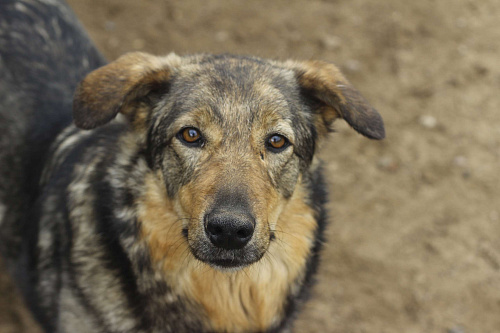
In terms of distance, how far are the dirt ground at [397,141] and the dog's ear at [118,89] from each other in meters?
1.63

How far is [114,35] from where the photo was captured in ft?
23.9

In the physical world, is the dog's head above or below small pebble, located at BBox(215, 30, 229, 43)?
below

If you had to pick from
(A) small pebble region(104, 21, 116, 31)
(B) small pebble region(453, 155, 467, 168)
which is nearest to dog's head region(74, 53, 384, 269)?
(B) small pebble region(453, 155, 467, 168)

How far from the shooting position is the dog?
2.97 meters

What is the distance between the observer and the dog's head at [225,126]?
112 inches

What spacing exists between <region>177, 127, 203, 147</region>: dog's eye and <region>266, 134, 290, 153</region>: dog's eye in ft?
1.30

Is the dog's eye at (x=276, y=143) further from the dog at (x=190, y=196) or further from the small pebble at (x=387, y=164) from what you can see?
the small pebble at (x=387, y=164)

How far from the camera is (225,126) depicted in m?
3.05

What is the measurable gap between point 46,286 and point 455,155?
4.63 metres

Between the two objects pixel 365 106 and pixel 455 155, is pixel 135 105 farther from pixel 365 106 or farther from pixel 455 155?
pixel 455 155

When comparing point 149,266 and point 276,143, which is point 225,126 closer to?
point 276,143

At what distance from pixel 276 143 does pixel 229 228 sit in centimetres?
69

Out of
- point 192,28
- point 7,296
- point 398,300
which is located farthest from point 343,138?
point 7,296

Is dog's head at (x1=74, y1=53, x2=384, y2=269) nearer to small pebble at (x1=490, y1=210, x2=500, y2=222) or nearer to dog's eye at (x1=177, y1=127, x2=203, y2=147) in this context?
dog's eye at (x1=177, y1=127, x2=203, y2=147)
